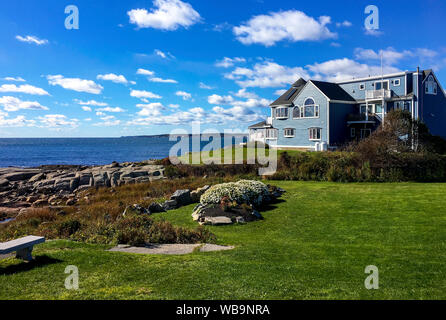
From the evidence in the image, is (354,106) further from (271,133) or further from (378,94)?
(271,133)

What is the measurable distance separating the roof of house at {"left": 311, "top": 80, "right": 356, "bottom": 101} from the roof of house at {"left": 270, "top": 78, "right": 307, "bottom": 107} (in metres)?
3.11

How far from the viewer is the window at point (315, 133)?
39.4 m

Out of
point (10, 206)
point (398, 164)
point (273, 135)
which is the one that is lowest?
point (10, 206)

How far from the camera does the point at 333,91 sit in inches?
1593

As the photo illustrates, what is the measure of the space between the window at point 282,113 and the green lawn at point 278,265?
103ft

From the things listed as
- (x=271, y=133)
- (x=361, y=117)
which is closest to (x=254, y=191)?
(x=361, y=117)

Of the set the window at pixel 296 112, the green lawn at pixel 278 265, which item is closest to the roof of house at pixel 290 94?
the window at pixel 296 112

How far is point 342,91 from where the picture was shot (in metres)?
41.8

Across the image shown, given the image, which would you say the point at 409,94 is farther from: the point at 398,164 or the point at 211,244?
the point at 211,244

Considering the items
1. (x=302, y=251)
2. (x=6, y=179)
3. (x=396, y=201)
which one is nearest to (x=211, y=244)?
(x=302, y=251)

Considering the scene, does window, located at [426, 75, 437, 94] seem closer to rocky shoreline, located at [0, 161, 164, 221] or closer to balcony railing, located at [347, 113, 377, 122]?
balcony railing, located at [347, 113, 377, 122]

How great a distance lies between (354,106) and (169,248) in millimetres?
37223

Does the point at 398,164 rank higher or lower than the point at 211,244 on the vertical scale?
higher
